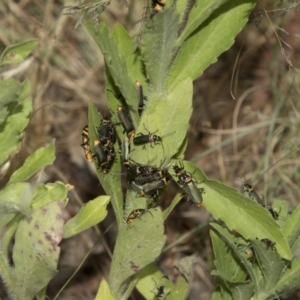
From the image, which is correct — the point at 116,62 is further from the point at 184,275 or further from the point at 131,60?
the point at 184,275

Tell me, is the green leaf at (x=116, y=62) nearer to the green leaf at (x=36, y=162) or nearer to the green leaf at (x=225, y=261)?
the green leaf at (x=36, y=162)

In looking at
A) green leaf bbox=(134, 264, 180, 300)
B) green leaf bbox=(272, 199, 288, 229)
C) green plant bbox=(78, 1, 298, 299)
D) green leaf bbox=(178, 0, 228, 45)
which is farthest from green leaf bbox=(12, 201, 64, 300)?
green leaf bbox=(272, 199, 288, 229)

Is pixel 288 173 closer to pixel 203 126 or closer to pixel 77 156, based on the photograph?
pixel 203 126

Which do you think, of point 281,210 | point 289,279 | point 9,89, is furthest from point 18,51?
point 289,279

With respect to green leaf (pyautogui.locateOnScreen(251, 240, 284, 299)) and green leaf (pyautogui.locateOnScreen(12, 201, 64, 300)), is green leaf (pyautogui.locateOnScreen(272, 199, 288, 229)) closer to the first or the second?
green leaf (pyautogui.locateOnScreen(251, 240, 284, 299))

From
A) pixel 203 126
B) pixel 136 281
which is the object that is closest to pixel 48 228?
pixel 136 281

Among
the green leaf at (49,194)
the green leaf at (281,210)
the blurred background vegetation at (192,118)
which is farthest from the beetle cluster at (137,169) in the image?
the blurred background vegetation at (192,118)
